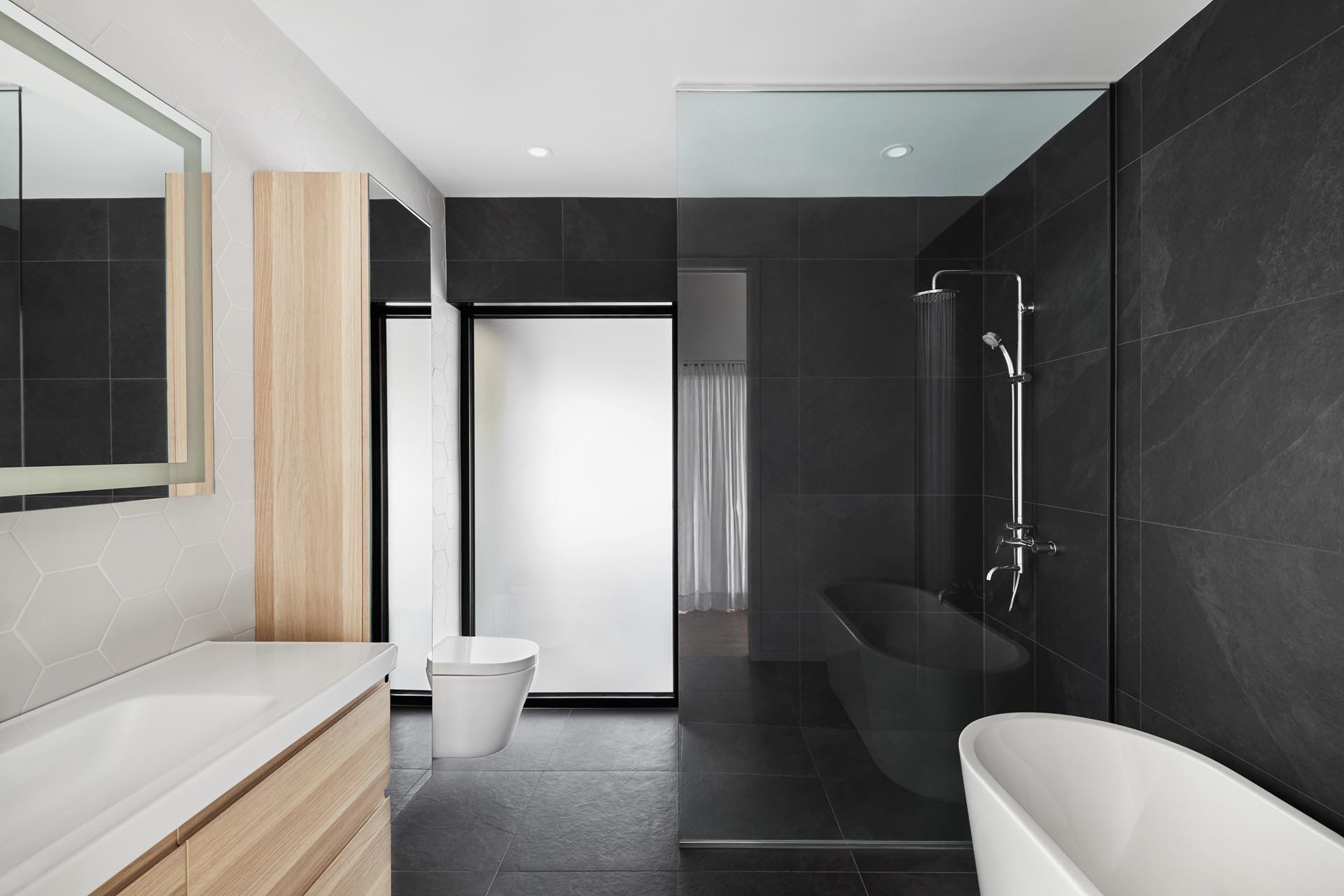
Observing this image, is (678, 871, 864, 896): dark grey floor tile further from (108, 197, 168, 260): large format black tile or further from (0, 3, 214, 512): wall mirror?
(108, 197, 168, 260): large format black tile

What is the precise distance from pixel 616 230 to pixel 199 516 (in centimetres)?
240

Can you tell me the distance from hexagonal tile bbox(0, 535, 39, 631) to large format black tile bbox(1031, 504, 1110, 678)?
107 inches

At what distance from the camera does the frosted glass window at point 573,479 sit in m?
3.68

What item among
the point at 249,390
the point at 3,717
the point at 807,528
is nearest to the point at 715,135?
the point at 807,528

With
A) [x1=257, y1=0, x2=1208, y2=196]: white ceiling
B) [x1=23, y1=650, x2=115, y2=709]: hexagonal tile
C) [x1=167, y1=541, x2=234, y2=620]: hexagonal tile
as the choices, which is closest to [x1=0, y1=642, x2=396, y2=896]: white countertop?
[x1=23, y1=650, x2=115, y2=709]: hexagonal tile

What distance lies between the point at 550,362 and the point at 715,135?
168 cm

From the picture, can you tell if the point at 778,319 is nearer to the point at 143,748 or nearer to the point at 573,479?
the point at 573,479

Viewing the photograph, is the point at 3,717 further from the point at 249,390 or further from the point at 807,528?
the point at 807,528

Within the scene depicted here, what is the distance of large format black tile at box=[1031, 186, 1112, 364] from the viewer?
2.33 metres

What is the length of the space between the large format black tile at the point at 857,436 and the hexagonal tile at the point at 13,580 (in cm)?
199

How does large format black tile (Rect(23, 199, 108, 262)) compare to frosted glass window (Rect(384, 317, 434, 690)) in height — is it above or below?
above

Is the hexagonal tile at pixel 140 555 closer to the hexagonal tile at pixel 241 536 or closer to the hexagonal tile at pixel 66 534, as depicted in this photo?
the hexagonal tile at pixel 66 534

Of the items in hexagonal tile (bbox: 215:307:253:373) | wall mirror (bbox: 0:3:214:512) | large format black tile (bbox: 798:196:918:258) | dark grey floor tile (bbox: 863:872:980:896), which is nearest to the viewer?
wall mirror (bbox: 0:3:214:512)

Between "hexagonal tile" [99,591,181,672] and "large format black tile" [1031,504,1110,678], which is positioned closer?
"hexagonal tile" [99,591,181,672]
